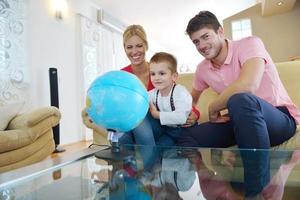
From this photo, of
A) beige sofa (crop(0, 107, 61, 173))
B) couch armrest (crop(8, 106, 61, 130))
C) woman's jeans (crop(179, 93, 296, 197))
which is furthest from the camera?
couch armrest (crop(8, 106, 61, 130))

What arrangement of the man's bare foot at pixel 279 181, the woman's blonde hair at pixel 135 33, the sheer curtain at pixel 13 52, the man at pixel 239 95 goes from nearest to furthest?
the man's bare foot at pixel 279 181 < the man at pixel 239 95 < the woman's blonde hair at pixel 135 33 < the sheer curtain at pixel 13 52

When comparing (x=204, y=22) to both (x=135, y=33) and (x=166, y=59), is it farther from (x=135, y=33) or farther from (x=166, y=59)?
(x=135, y=33)

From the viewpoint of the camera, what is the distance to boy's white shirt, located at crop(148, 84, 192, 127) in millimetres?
1243

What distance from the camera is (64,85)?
3.88m

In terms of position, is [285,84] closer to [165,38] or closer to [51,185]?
[51,185]

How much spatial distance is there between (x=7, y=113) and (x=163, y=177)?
1.83m

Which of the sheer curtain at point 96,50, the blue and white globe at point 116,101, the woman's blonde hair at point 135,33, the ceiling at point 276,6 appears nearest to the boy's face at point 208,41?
the woman's blonde hair at point 135,33

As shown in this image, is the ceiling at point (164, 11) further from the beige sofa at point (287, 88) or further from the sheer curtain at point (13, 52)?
the beige sofa at point (287, 88)

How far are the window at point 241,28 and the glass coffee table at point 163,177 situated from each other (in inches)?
220

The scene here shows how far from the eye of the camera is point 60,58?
3.80 m

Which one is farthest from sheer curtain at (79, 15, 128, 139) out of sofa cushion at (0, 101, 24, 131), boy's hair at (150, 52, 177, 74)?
boy's hair at (150, 52, 177, 74)

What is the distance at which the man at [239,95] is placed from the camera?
1.01 metres

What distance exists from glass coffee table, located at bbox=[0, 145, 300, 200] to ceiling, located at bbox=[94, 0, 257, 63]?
4.24 metres

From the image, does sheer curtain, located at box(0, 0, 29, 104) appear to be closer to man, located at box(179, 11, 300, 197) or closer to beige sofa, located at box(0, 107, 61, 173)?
beige sofa, located at box(0, 107, 61, 173)
